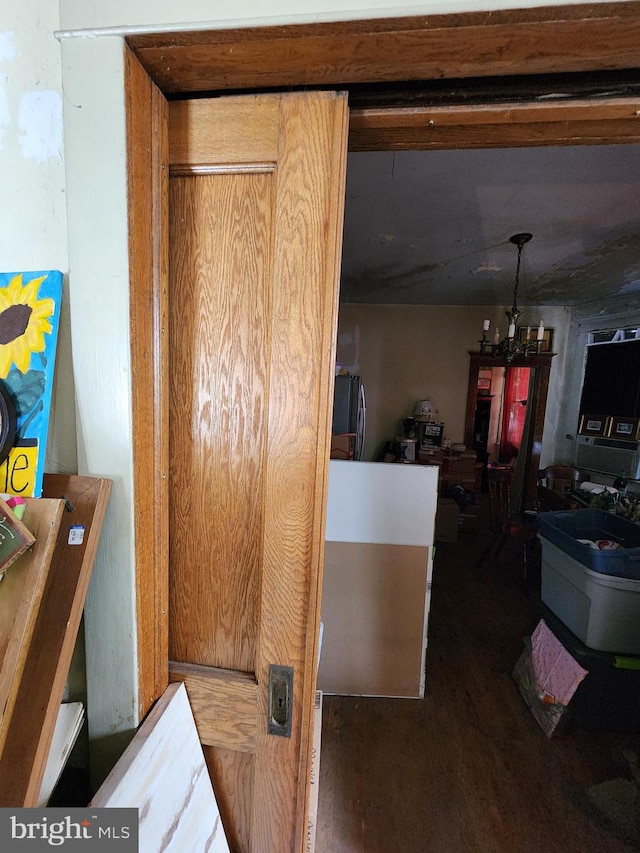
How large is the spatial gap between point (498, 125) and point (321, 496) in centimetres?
81

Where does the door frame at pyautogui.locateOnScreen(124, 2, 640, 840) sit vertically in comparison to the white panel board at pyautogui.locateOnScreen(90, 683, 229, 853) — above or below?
above

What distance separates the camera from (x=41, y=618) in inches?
25.1

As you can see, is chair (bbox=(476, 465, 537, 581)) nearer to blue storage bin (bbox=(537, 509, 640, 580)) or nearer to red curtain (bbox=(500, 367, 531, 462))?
blue storage bin (bbox=(537, 509, 640, 580))

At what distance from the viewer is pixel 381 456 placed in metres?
5.41


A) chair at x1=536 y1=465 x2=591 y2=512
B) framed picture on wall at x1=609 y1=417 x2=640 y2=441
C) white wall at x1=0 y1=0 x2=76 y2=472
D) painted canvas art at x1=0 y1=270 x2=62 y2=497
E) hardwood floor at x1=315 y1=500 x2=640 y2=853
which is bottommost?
hardwood floor at x1=315 y1=500 x2=640 y2=853

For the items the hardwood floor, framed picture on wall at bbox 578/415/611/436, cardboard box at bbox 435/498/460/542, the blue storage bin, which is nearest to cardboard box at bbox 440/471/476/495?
cardboard box at bbox 435/498/460/542

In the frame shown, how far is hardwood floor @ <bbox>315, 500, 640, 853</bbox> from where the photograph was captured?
57.5 inches

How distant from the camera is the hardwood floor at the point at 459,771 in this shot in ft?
4.79

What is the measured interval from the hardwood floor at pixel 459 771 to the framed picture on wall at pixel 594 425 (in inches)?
129

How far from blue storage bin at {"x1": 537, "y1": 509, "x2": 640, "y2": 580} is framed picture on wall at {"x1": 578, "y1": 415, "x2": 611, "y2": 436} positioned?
104 inches

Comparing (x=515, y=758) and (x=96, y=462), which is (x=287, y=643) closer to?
(x=96, y=462)

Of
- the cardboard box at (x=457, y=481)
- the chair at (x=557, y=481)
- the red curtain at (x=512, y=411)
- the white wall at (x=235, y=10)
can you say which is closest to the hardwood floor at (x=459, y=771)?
the chair at (x=557, y=481)

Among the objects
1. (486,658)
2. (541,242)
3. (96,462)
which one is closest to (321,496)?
(96,462)

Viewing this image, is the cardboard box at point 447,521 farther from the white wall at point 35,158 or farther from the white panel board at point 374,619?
the white wall at point 35,158
